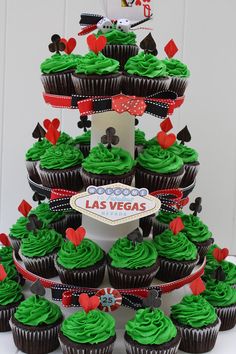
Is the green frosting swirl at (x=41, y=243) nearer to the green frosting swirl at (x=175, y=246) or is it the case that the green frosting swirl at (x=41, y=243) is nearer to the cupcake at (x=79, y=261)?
the cupcake at (x=79, y=261)

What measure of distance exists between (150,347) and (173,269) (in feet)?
1.04

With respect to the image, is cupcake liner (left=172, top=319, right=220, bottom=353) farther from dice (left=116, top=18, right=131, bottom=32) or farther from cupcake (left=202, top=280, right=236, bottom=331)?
dice (left=116, top=18, right=131, bottom=32)

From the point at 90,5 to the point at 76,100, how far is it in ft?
3.02

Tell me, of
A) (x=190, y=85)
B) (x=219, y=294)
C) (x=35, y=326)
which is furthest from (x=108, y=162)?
Result: (x=190, y=85)

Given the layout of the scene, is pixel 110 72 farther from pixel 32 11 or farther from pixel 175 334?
pixel 32 11

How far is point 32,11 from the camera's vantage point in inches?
106

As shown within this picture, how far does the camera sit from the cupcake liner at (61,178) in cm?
196

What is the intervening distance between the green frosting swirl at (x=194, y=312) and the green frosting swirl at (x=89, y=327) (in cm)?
24

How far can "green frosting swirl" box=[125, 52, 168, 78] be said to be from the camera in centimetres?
185

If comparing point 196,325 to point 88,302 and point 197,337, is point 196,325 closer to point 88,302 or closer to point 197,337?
point 197,337

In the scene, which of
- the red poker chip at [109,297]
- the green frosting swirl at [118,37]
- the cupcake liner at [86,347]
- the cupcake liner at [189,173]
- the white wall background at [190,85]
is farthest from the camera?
the white wall background at [190,85]

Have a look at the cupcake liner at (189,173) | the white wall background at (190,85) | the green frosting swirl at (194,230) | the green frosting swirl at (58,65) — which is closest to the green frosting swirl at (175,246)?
the green frosting swirl at (194,230)

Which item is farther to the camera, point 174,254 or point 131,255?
point 174,254

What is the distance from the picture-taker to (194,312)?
189 centimetres
